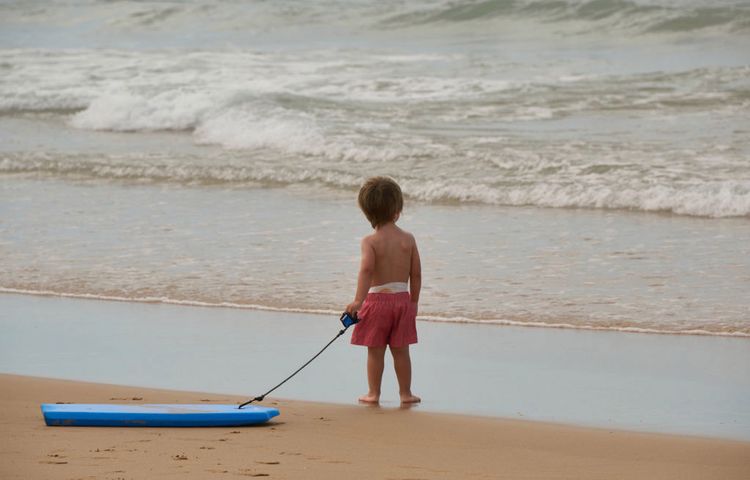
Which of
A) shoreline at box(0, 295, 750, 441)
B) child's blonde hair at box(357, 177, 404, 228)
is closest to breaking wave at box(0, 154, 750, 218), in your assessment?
shoreline at box(0, 295, 750, 441)

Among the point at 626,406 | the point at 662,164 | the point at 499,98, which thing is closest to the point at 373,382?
the point at 626,406

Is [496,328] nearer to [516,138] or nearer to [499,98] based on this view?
[516,138]

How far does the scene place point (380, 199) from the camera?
205 inches

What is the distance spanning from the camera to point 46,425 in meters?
4.45

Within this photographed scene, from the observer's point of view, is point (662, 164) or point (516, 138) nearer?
point (662, 164)

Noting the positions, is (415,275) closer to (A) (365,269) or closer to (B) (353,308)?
(A) (365,269)

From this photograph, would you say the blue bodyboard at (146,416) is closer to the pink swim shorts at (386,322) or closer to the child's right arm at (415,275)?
the pink swim shorts at (386,322)

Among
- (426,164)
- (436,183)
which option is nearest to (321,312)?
(436,183)

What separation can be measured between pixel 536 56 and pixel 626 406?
55.4 feet

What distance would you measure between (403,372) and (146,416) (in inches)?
48.7

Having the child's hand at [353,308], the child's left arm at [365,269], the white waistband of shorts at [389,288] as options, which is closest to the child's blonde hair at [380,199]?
the child's left arm at [365,269]

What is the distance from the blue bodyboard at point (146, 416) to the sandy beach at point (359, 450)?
5 cm

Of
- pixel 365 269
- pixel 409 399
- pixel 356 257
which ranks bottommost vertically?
pixel 409 399

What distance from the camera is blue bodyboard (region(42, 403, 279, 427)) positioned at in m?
4.43
